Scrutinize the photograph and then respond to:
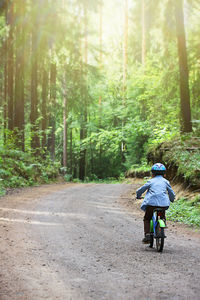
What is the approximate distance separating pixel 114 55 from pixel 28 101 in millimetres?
15400

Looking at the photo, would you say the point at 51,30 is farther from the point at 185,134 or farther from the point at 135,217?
the point at 185,134

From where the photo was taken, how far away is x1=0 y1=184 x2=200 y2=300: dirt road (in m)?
4.02

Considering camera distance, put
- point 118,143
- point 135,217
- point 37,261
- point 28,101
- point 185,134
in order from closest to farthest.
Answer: point 37,261 → point 135,217 → point 185,134 → point 28,101 → point 118,143

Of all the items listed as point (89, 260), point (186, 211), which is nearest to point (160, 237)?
point (89, 260)

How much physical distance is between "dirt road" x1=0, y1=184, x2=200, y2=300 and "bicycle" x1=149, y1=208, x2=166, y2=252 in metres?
0.20

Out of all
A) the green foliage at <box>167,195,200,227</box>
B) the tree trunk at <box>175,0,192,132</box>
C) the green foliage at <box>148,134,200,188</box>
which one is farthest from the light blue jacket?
the tree trunk at <box>175,0,192,132</box>

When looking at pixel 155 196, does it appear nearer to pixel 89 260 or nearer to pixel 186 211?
pixel 89 260

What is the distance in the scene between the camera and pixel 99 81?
2270 centimetres

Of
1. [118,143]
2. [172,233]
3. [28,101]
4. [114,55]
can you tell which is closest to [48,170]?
[28,101]

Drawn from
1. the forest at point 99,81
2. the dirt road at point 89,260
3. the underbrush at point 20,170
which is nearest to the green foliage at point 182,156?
the forest at point 99,81

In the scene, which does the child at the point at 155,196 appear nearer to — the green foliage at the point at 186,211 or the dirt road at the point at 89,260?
the dirt road at the point at 89,260

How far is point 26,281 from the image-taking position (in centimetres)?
432

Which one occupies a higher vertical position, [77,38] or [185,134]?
[77,38]

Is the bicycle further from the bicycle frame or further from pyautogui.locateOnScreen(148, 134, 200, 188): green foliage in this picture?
pyautogui.locateOnScreen(148, 134, 200, 188): green foliage
